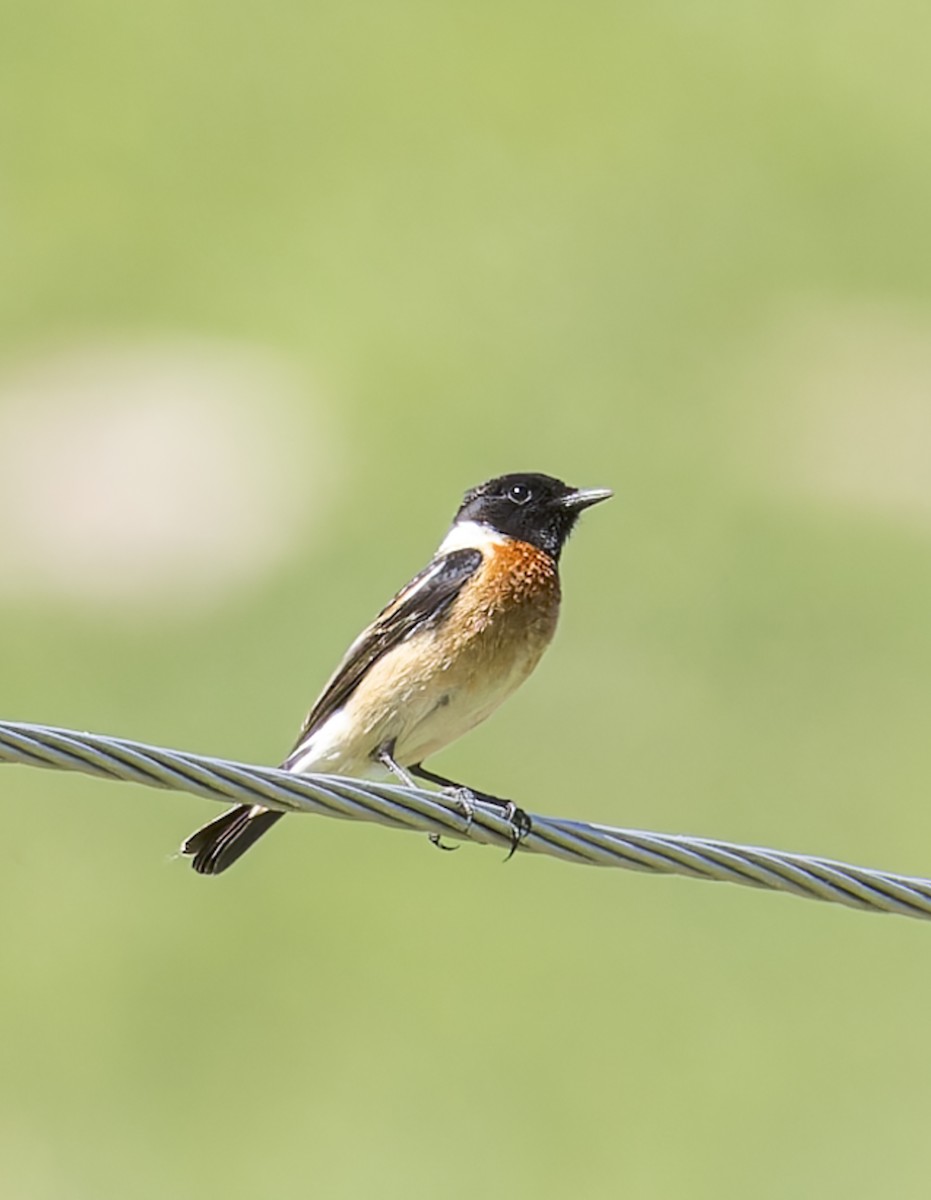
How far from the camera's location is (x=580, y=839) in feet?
19.0

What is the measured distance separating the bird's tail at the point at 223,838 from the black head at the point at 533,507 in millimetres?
1360

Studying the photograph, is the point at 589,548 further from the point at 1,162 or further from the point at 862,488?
the point at 1,162

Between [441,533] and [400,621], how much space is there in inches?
618

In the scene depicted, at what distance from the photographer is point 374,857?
62.5ft

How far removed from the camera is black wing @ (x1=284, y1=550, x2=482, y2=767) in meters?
7.84

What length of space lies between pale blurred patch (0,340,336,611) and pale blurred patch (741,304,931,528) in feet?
15.5

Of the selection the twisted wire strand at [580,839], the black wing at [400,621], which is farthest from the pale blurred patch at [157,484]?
the twisted wire strand at [580,839]

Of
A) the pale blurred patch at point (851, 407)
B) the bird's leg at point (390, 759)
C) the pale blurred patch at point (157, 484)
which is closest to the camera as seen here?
the bird's leg at point (390, 759)

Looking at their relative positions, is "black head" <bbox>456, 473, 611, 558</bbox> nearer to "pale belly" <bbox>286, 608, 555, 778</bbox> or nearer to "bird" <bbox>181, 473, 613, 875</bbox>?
"bird" <bbox>181, 473, 613, 875</bbox>

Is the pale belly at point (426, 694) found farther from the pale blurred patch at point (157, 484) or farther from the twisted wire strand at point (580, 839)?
the pale blurred patch at point (157, 484)

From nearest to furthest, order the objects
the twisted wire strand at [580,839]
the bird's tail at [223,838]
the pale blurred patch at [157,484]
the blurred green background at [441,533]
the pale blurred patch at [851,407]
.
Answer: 1. the twisted wire strand at [580,839]
2. the bird's tail at [223,838]
3. the blurred green background at [441,533]
4. the pale blurred patch at [157,484]
5. the pale blurred patch at [851,407]

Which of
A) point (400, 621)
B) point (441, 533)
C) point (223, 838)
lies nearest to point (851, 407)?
point (441, 533)

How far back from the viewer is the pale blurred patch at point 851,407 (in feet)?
84.7

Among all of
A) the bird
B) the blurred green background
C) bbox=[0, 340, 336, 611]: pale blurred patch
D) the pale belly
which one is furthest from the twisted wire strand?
bbox=[0, 340, 336, 611]: pale blurred patch
